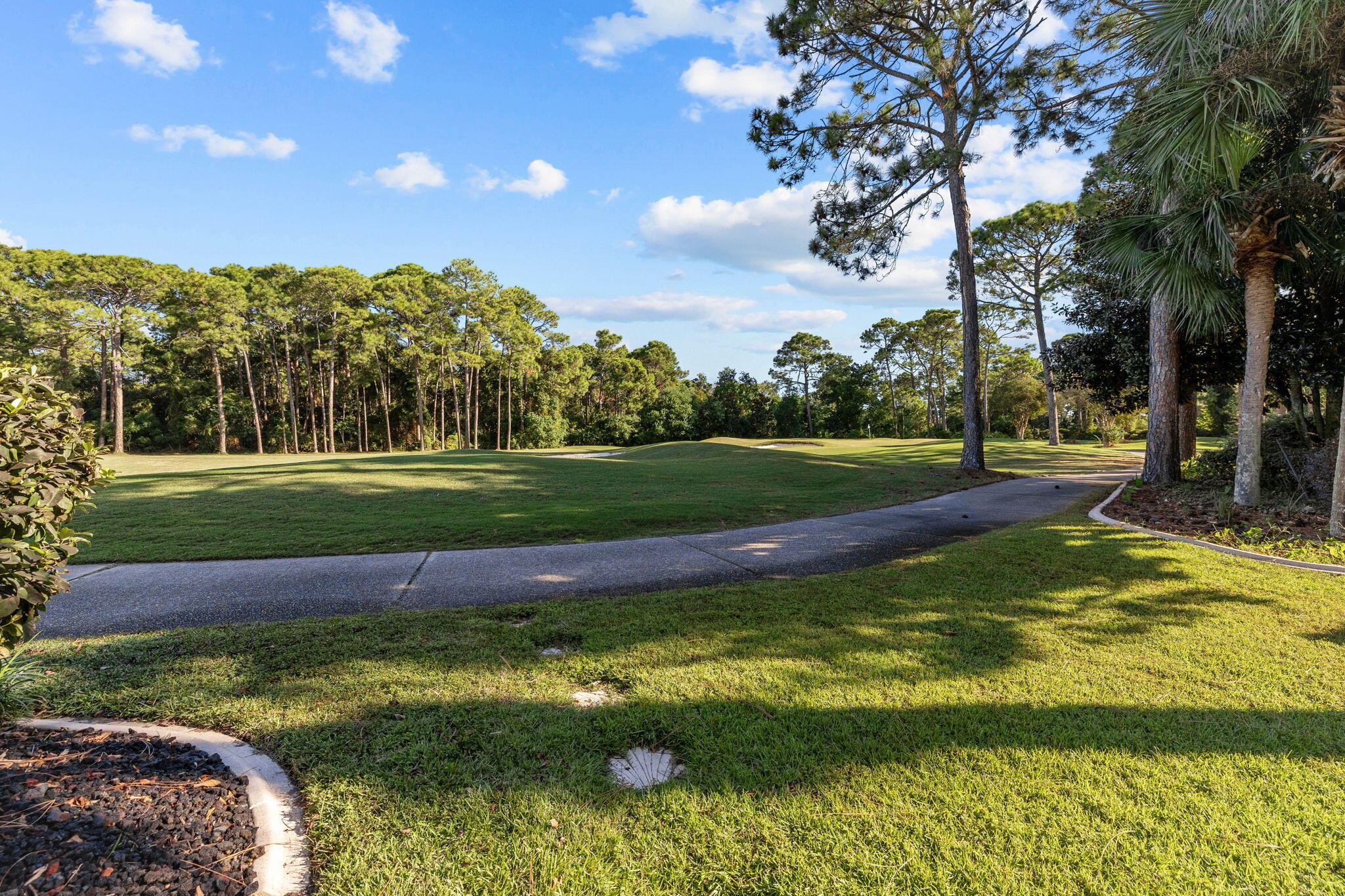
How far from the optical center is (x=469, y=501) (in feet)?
29.5

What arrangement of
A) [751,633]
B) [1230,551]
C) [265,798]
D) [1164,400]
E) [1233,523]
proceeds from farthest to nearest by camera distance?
1. [1164,400]
2. [1233,523]
3. [1230,551]
4. [751,633]
5. [265,798]

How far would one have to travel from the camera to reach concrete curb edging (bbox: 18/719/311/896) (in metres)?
1.69

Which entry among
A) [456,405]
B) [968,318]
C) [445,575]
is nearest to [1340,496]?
[968,318]

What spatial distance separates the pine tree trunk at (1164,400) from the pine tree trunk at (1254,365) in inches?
94.3

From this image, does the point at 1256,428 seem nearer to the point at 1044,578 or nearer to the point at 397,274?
the point at 1044,578

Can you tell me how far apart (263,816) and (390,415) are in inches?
1627

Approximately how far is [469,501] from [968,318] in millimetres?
11739

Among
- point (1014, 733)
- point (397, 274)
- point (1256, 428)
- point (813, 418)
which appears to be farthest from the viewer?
point (813, 418)

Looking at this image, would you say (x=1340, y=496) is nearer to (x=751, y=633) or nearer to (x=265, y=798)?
(x=751, y=633)

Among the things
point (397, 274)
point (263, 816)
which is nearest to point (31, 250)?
point (397, 274)

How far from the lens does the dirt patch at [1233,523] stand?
18.4ft

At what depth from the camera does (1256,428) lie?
22.9ft

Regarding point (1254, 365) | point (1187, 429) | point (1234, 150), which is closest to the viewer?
point (1234, 150)

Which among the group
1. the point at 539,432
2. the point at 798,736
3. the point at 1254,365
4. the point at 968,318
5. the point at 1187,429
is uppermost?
the point at 968,318
